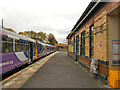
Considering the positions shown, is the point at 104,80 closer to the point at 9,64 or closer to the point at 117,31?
the point at 117,31

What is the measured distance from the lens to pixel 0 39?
5.62m

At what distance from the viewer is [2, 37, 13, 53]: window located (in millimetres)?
5906

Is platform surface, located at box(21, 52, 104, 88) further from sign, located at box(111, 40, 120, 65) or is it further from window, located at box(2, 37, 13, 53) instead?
window, located at box(2, 37, 13, 53)

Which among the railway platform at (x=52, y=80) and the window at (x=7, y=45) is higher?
the window at (x=7, y=45)

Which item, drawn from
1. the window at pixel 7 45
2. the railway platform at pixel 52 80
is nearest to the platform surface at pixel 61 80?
the railway platform at pixel 52 80

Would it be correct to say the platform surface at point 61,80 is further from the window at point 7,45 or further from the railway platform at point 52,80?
the window at point 7,45

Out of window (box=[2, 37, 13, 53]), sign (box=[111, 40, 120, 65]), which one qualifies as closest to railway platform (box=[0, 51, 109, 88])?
sign (box=[111, 40, 120, 65])

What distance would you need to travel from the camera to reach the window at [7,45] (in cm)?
591

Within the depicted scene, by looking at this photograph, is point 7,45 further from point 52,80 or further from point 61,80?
Answer: point 61,80

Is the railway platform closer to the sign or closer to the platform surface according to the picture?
the platform surface

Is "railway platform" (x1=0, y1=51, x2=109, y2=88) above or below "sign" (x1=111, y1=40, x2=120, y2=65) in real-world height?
below

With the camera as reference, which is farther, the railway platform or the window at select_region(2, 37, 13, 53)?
the window at select_region(2, 37, 13, 53)

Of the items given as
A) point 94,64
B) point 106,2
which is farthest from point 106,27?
point 94,64

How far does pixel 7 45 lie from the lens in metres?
6.32
